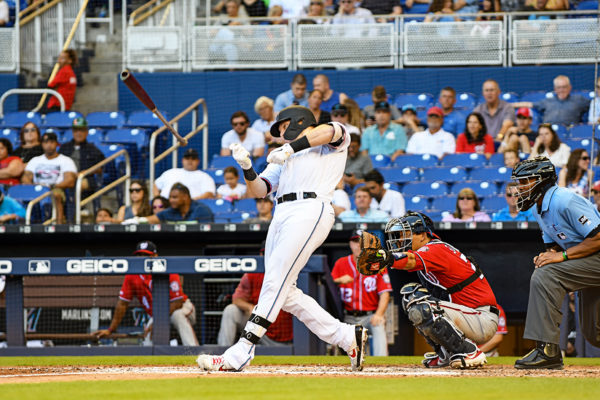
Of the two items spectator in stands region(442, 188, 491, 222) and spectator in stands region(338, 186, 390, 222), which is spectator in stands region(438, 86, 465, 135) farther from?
spectator in stands region(338, 186, 390, 222)

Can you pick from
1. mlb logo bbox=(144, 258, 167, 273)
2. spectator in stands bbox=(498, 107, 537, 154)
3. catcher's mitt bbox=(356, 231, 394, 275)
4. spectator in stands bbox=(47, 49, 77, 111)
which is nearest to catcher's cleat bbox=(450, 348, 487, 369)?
catcher's mitt bbox=(356, 231, 394, 275)

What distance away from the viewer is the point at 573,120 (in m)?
12.8

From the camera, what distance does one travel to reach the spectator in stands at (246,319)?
8594 mm

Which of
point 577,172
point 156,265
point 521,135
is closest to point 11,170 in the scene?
point 156,265

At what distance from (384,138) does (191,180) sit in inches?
99.5

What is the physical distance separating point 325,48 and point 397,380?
9695 millimetres

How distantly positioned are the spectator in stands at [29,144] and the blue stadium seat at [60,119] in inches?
40.2

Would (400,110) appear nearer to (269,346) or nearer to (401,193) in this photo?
(401,193)

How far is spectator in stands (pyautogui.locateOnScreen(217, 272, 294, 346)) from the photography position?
28.2 feet

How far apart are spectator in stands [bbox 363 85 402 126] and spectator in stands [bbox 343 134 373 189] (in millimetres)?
1358

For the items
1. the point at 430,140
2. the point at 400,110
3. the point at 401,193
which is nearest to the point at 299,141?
the point at 401,193

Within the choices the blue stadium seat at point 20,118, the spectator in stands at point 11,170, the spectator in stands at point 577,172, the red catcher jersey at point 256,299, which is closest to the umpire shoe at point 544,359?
the red catcher jersey at point 256,299

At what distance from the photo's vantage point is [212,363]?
18.8 feet

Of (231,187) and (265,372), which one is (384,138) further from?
(265,372)
